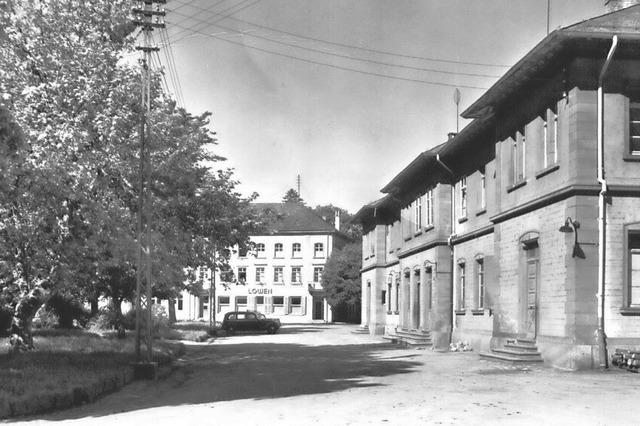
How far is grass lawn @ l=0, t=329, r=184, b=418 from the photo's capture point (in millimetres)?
11703

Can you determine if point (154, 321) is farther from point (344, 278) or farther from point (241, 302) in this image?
point (241, 302)

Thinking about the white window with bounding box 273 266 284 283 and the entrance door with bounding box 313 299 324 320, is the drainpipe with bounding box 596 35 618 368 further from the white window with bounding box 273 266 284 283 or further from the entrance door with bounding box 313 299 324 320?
the white window with bounding box 273 266 284 283

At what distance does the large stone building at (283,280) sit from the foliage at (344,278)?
734 centimetres

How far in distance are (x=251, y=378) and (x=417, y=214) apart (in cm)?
1899

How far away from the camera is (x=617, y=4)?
68.4 feet

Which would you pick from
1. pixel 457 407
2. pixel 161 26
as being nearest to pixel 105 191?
pixel 161 26

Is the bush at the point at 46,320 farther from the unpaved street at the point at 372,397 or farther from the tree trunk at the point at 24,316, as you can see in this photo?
the unpaved street at the point at 372,397

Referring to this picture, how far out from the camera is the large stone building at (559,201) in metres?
17.5

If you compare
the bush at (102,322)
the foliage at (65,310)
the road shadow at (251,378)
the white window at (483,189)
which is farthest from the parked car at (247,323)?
the white window at (483,189)

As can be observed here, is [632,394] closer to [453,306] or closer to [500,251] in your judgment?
[500,251]

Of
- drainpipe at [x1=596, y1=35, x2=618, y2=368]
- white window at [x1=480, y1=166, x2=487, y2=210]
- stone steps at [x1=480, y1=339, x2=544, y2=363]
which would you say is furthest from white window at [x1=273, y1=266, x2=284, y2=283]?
drainpipe at [x1=596, y1=35, x2=618, y2=368]

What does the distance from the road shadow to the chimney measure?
11.0m

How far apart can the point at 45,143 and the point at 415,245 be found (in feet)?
68.0

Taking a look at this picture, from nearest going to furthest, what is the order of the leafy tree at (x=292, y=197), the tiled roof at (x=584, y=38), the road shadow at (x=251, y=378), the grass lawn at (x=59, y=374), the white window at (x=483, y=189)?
the grass lawn at (x=59, y=374) → the road shadow at (x=251, y=378) → the tiled roof at (x=584, y=38) → the white window at (x=483, y=189) → the leafy tree at (x=292, y=197)
